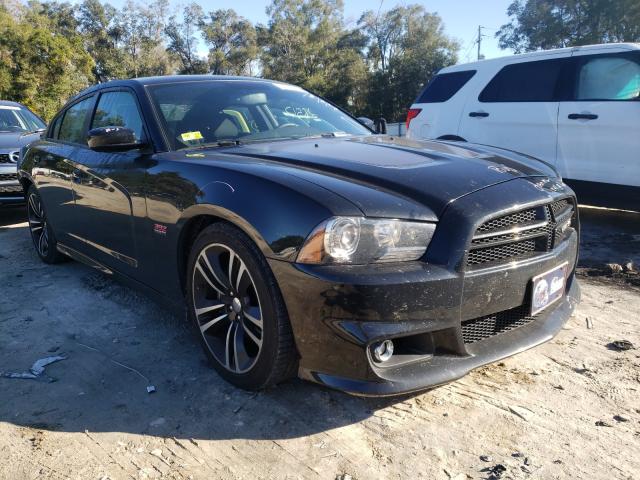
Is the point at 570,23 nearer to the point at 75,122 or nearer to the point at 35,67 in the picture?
the point at 35,67

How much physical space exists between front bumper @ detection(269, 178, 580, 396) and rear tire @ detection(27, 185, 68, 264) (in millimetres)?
3433

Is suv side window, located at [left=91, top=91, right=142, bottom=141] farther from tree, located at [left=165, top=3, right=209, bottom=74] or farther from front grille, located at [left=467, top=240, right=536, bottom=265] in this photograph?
tree, located at [left=165, top=3, right=209, bottom=74]

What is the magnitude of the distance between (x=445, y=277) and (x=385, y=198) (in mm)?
412

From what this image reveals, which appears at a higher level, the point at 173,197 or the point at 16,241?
the point at 173,197

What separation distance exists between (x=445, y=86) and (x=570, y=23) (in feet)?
107

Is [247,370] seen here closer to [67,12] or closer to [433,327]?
[433,327]

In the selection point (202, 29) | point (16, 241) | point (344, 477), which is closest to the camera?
point (344, 477)

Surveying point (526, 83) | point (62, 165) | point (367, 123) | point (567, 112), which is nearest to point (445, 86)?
point (526, 83)

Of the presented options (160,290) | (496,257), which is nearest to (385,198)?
(496,257)

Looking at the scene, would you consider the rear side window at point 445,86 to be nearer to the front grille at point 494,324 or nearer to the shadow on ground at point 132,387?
the shadow on ground at point 132,387

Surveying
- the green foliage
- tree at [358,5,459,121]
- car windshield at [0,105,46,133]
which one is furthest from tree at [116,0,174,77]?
car windshield at [0,105,46,133]

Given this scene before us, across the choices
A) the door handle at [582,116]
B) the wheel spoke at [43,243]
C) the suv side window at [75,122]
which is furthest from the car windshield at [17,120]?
the door handle at [582,116]

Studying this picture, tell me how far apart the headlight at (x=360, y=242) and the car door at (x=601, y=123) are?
4.22m

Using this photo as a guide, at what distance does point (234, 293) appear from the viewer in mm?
2590
